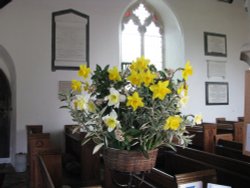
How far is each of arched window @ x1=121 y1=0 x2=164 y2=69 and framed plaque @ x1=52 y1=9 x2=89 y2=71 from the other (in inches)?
39.4

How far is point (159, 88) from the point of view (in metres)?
1.16

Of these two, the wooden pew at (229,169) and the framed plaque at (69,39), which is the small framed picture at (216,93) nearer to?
the framed plaque at (69,39)

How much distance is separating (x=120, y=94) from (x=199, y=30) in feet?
17.9

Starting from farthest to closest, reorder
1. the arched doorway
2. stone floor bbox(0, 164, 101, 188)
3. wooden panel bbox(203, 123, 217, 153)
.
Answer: the arched doorway
stone floor bbox(0, 164, 101, 188)
wooden panel bbox(203, 123, 217, 153)

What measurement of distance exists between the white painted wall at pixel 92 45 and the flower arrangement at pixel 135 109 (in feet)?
12.6

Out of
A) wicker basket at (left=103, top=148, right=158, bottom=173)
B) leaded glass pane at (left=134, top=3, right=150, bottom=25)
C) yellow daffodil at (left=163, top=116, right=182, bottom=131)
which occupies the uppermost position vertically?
leaded glass pane at (left=134, top=3, right=150, bottom=25)

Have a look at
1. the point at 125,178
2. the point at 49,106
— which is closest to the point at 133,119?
the point at 125,178

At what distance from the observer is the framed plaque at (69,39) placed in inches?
200

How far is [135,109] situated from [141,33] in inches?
203

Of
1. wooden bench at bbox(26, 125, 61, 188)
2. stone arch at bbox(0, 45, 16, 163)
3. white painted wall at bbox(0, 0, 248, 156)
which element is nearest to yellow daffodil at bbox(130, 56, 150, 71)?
wooden bench at bbox(26, 125, 61, 188)

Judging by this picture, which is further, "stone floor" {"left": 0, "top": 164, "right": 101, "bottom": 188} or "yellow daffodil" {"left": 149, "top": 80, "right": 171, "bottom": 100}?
"stone floor" {"left": 0, "top": 164, "right": 101, "bottom": 188}

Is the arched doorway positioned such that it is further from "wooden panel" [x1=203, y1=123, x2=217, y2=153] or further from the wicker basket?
the wicker basket

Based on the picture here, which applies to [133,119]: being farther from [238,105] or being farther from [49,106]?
[238,105]

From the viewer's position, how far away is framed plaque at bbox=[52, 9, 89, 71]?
→ 5074 mm
